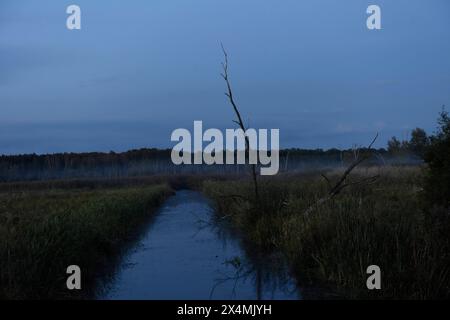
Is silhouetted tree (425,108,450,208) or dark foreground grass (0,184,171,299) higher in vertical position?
silhouetted tree (425,108,450,208)

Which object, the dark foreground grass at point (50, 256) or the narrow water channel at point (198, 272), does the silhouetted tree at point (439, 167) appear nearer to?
the narrow water channel at point (198, 272)

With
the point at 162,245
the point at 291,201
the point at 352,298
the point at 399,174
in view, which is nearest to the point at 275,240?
the point at 291,201

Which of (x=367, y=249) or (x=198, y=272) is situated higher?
(x=367, y=249)

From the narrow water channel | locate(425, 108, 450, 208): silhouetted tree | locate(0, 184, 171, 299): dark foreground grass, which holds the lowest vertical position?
the narrow water channel

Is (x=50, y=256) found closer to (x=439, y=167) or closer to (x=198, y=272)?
(x=198, y=272)

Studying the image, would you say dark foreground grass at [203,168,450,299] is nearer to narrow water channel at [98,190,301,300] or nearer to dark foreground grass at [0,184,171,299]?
narrow water channel at [98,190,301,300]

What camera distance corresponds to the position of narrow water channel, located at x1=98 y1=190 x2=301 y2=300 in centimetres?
898

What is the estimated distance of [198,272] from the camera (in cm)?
1075

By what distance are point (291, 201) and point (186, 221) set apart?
7.40 m

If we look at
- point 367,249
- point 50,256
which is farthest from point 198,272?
point 367,249

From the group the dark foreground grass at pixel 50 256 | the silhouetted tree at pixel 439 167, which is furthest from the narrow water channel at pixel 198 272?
the silhouetted tree at pixel 439 167

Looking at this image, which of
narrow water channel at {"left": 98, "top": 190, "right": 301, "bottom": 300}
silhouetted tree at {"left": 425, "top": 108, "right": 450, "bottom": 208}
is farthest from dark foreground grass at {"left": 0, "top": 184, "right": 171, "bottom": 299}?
silhouetted tree at {"left": 425, "top": 108, "right": 450, "bottom": 208}

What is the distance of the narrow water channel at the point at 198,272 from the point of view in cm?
898
